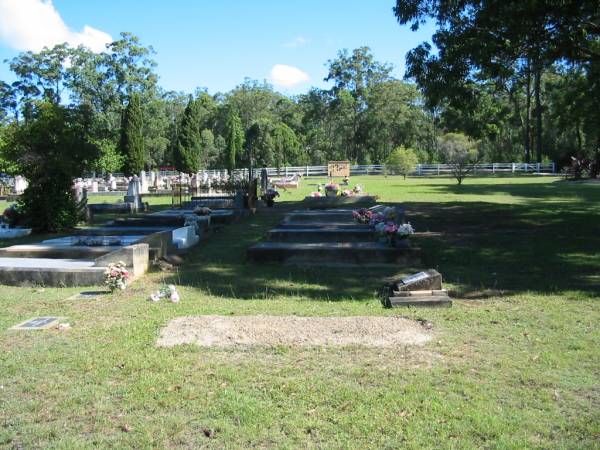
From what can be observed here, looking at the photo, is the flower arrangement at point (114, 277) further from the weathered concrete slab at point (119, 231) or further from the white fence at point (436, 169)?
the white fence at point (436, 169)

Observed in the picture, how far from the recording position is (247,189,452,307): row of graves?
22.4 ft

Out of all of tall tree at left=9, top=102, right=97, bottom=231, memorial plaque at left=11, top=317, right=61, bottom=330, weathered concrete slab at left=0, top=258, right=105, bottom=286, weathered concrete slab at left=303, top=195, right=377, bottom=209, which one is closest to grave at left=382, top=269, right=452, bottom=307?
memorial plaque at left=11, top=317, right=61, bottom=330

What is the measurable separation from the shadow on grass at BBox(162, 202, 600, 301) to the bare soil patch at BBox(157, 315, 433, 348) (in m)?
1.39

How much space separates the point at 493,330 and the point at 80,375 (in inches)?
154

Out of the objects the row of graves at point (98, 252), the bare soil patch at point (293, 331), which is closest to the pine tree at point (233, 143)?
the row of graves at point (98, 252)

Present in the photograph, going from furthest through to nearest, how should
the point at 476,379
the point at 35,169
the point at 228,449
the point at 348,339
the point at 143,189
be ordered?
1. the point at 143,189
2. the point at 35,169
3. the point at 348,339
4. the point at 476,379
5. the point at 228,449

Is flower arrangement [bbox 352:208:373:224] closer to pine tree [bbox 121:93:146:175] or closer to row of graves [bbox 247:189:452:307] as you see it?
row of graves [bbox 247:189:452:307]

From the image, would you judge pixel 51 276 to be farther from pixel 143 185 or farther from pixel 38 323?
pixel 143 185

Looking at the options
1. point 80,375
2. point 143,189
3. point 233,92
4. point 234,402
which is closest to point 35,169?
point 80,375

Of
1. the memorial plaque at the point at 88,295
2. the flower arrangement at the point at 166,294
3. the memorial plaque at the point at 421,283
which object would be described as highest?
the memorial plaque at the point at 421,283

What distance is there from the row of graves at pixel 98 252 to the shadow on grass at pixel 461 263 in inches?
20.6

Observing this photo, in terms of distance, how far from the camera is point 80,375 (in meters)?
4.54

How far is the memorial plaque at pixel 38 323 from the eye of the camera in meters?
5.87

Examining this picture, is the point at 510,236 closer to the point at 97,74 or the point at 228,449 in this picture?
the point at 228,449
